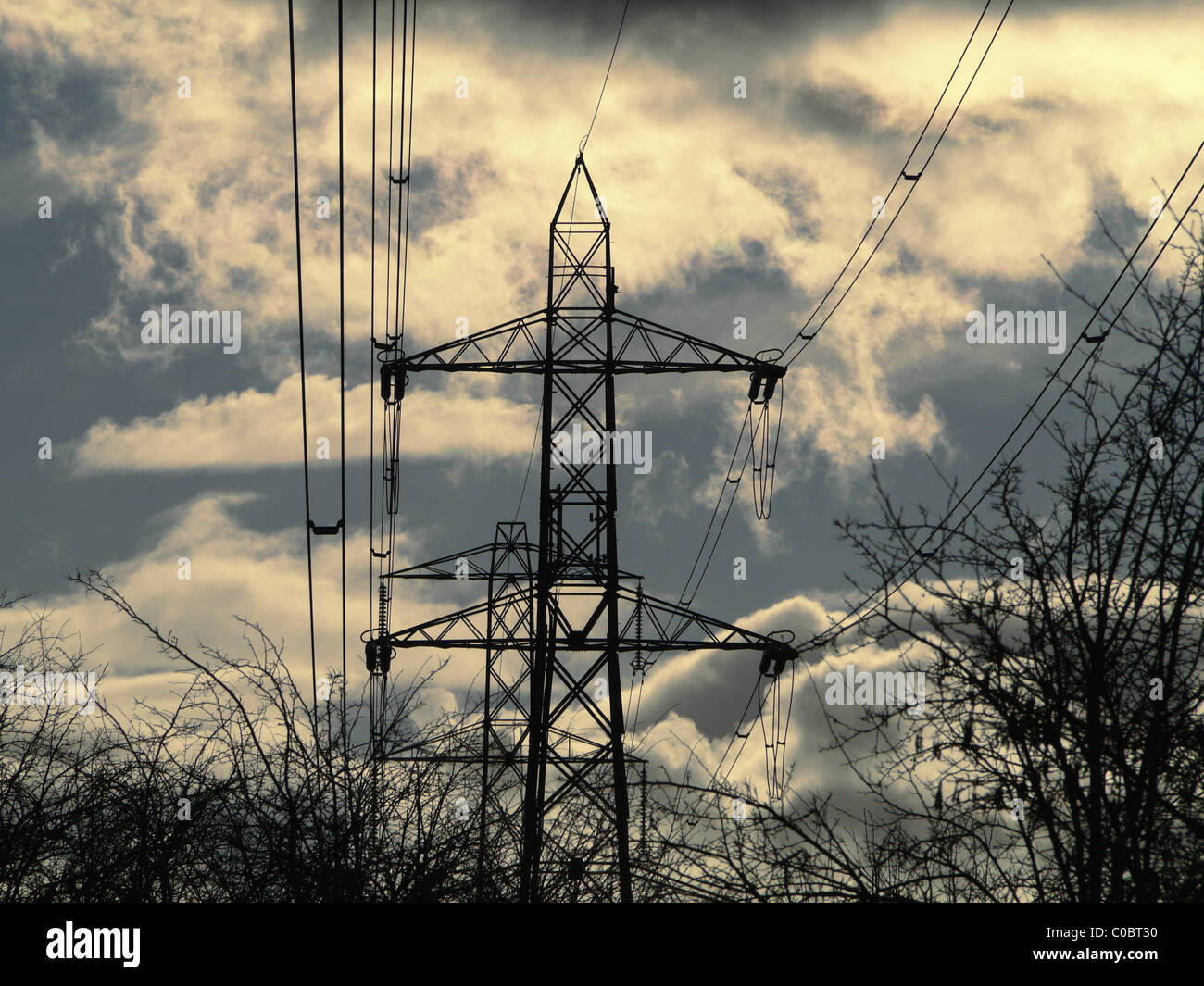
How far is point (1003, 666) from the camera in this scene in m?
7.61

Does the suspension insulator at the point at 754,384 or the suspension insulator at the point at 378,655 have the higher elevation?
the suspension insulator at the point at 754,384

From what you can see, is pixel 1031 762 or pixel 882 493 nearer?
pixel 1031 762

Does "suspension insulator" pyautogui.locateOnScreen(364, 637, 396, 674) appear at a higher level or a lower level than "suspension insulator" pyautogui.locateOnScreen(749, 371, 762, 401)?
lower

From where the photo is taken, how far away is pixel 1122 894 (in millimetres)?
7066
